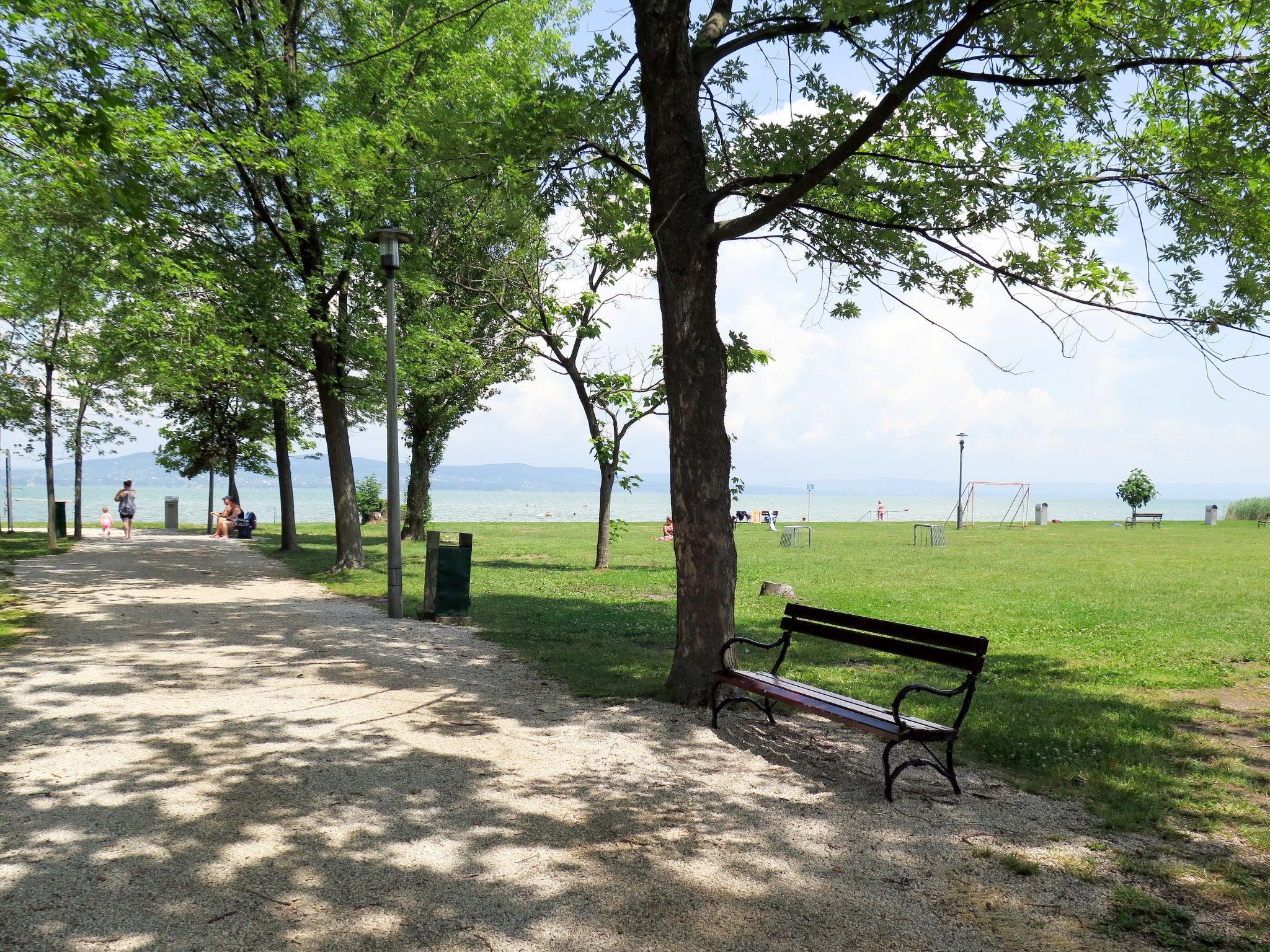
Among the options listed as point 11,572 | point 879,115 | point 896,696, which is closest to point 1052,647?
point 896,696

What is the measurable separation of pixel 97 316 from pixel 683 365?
73.9ft

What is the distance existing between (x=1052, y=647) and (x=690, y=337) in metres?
6.72

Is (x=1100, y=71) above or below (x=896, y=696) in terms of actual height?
above

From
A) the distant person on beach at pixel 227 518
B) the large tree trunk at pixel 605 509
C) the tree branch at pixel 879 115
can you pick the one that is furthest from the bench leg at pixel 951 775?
the distant person on beach at pixel 227 518

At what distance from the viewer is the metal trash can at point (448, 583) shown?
1208 centimetres

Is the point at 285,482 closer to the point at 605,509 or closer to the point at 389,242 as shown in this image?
the point at 605,509

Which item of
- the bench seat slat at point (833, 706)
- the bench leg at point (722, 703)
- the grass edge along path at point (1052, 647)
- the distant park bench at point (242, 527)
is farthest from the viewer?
the distant park bench at point (242, 527)

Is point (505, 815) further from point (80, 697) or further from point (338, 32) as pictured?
point (338, 32)

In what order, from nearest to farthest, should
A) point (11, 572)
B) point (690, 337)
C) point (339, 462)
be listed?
point (690, 337), point (11, 572), point (339, 462)

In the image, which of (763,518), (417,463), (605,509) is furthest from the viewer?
(763,518)

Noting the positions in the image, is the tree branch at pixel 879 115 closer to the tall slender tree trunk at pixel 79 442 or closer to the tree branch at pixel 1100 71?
the tree branch at pixel 1100 71

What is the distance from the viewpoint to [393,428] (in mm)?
12602

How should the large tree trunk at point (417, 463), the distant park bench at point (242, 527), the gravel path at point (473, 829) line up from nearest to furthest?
the gravel path at point (473, 829) → the large tree trunk at point (417, 463) → the distant park bench at point (242, 527)

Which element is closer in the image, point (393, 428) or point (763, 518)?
point (393, 428)
